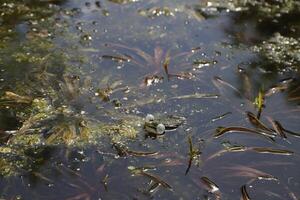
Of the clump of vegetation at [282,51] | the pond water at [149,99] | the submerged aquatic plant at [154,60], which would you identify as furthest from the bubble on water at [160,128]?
the clump of vegetation at [282,51]

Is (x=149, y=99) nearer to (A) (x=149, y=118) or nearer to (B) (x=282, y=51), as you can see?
(A) (x=149, y=118)

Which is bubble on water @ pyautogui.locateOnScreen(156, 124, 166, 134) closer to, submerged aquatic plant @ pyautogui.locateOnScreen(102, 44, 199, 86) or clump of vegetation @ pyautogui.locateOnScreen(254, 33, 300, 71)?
submerged aquatic plant @ pyautogui.locateOnScreen(102, 44, 199, 86)

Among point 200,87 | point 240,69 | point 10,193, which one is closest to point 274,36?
point 240,69

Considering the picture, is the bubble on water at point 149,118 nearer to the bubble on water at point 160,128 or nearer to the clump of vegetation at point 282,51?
the bubble on water at point 160,128

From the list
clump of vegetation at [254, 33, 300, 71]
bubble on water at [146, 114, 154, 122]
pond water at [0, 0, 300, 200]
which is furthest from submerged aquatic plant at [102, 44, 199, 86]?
clump of vegetation at [254, 33, 300, 71]

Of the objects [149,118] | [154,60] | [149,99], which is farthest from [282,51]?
[149,118]

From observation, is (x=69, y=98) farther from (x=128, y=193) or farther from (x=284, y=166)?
(x=284, y=166)
